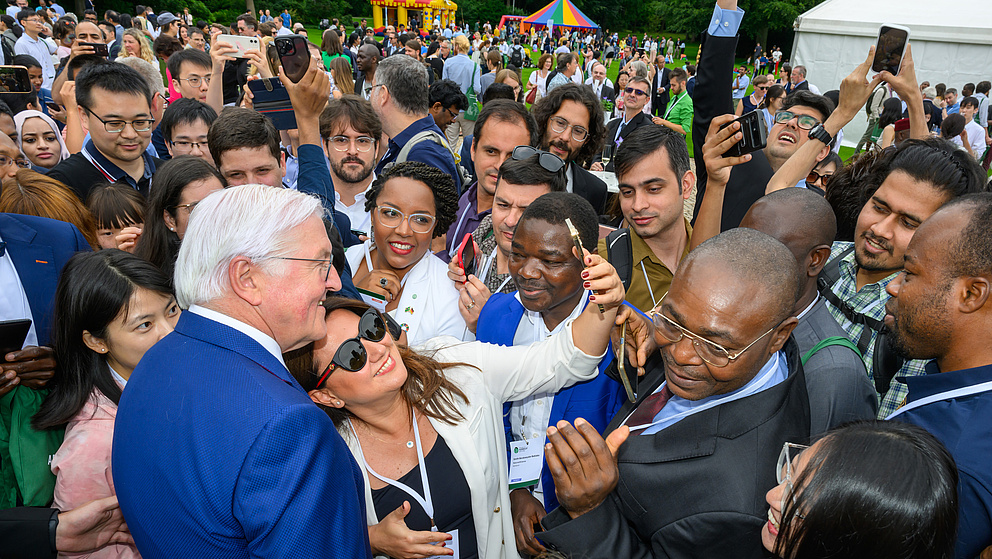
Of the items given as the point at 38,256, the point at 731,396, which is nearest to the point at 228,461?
the point at 731,396

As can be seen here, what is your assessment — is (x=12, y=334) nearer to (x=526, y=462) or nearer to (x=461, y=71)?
(x=526, y=462)

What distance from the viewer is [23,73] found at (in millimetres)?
3916

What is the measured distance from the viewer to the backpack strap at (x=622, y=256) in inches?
118

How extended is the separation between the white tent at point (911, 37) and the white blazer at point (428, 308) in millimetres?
14372

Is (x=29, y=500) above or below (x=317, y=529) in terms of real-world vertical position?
below

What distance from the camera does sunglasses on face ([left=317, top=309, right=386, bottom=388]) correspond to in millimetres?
1962

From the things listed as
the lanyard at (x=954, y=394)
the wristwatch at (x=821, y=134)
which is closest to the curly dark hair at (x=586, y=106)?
the wristwatch at (x=821, y=134)

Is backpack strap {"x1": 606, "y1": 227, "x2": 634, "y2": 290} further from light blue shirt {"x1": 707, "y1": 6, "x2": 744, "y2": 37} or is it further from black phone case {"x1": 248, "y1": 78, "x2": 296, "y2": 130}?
black phone case {"x1": 248, "y1": 78, "x2": 296, "y2": 130}

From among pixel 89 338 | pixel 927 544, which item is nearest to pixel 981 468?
pixel 927 544

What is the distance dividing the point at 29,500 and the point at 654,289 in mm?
2915

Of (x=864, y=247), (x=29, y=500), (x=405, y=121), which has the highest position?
(x=405, y=121)

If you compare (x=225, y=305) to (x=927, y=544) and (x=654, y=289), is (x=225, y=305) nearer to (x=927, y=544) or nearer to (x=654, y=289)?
(x=927, y=544)

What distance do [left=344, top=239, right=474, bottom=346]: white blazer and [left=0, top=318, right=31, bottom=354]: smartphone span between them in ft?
5.05

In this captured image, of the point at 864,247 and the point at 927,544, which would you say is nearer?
the point at 927,544
